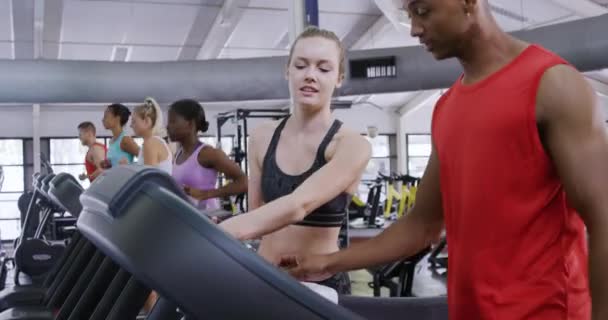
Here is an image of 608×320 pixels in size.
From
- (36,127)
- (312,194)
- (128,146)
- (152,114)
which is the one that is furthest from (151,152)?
(36,127)

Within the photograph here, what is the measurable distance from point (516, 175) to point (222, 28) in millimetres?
7708

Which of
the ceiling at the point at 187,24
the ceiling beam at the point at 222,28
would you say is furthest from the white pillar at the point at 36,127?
the ceiling beam at the point at 222,28

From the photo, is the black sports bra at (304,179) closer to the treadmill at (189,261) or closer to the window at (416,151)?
the treadmill at (189,261)

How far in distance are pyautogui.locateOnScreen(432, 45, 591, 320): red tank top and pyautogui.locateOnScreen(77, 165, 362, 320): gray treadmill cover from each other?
443 millimetres

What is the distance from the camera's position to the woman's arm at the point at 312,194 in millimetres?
1035

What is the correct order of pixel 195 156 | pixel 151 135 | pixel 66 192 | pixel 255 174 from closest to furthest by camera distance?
pixel 255 174, pixel 66 192, pixel 195 156, pixel 151 135

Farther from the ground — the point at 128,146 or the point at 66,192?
the point at 128,146

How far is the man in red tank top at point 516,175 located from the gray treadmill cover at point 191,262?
0.44 metres

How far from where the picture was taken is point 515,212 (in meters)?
0.82

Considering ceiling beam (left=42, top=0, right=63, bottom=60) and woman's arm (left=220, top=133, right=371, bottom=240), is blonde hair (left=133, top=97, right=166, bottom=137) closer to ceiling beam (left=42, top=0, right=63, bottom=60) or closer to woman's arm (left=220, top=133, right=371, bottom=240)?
woman's arm (left=220, top=133, right=371, bottom=240)

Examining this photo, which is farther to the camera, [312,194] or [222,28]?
[222,28]

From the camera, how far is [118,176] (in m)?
0.48

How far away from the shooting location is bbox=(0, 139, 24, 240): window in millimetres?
10883

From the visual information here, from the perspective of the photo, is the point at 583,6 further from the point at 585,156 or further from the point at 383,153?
the point at 383,153
